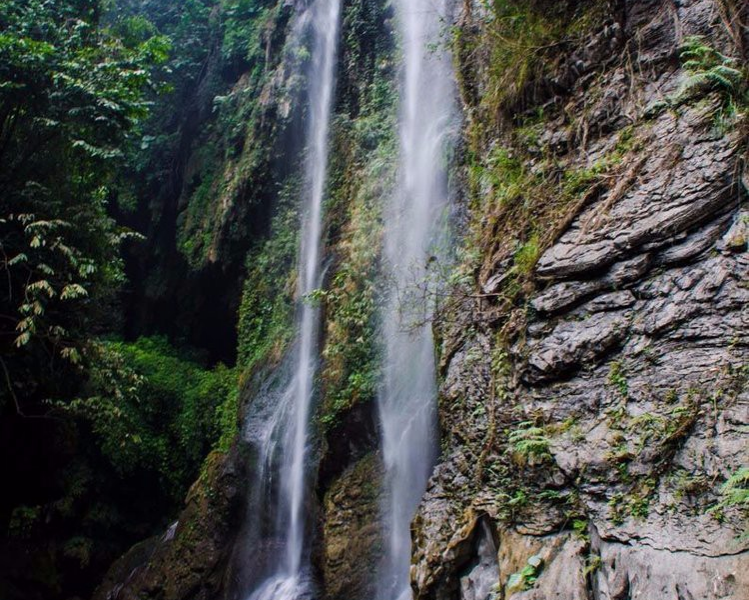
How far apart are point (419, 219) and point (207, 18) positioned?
941 centimetres

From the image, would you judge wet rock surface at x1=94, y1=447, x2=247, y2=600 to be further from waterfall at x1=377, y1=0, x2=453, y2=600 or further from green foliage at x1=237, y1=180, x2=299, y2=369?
waterfall at x1=377, y1=0, x2=453, y2=600

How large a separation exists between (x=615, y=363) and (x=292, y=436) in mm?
→ 5191

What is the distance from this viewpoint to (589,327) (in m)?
3.77

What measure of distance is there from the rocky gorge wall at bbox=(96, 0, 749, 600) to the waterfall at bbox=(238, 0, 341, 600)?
31.1 inches

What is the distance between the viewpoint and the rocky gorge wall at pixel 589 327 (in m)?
2.96

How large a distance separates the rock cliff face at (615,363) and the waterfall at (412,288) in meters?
1.47

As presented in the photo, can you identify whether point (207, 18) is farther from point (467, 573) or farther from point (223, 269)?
point (467, 573)

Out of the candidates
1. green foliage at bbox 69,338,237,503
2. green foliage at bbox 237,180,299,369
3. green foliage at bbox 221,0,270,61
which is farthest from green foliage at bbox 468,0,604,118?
green foliage at bbox 221,0,270,61

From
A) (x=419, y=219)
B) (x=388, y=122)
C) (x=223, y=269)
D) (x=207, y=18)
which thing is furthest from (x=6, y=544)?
(x=207, y=18)

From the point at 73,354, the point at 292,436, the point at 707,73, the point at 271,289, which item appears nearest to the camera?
the point at 707,73

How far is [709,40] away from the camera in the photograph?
407 centimetres

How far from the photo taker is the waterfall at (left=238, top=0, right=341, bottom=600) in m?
7.11

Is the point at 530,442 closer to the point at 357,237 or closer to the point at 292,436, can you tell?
the point at 292,436

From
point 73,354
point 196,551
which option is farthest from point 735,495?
point 196,551
